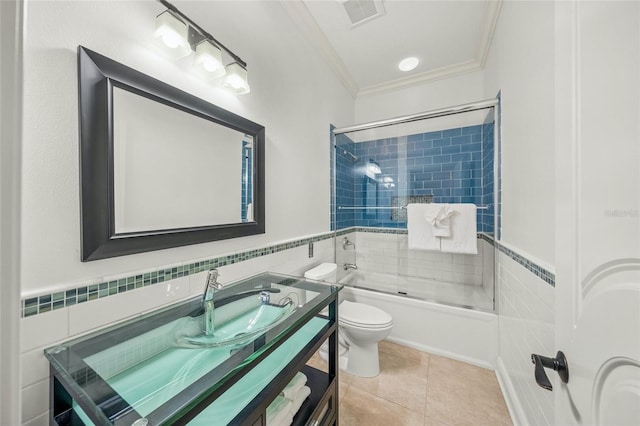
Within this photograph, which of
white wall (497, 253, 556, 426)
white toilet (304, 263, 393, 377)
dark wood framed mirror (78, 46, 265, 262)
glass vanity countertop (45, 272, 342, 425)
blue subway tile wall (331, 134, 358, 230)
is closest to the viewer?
glass vanity countertop (45, 272, 342, 425)

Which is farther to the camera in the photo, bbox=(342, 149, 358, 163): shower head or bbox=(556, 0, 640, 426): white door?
bbox=(342, 149, 358, 163): shower head

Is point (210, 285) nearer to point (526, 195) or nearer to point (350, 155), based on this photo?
point (526, 195)

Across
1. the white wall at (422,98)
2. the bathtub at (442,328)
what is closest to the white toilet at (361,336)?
the bathtub at (442,328)

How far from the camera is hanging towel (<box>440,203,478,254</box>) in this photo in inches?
81.9

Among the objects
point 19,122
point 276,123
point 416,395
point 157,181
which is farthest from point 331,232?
point 19,122

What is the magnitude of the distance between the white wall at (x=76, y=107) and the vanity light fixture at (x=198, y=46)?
2.3 inches

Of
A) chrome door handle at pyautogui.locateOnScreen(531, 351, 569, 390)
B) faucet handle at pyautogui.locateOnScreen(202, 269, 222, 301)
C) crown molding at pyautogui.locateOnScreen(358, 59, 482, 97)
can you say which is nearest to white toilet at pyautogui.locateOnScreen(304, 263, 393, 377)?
faucet handle at pyautogui.locateOnScreen(202, 269, 222, 301)

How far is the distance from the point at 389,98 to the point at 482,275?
214 cm

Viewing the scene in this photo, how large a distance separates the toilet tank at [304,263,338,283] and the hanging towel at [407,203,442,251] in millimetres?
869

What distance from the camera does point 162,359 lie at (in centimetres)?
76

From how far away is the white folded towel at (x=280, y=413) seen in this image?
0.90 m

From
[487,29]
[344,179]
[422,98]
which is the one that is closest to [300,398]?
[344,179]

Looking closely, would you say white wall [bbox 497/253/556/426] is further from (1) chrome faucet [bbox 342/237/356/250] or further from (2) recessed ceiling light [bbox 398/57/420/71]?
(2) recessed ceiling light [bbox 398/57/420/71]

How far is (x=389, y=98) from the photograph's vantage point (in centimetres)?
281
